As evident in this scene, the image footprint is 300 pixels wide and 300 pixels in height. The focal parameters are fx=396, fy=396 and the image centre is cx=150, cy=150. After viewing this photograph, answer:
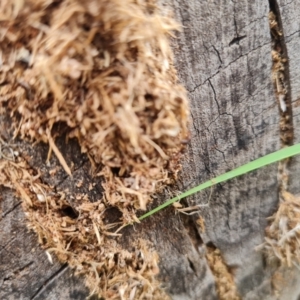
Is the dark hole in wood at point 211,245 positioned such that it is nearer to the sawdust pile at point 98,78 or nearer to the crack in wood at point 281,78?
the crack in wood at point 281,78

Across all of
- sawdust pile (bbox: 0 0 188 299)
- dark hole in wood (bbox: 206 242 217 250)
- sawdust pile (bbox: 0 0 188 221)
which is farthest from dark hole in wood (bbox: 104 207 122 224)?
dark hole in wood (bbox: 206 242 217 250)

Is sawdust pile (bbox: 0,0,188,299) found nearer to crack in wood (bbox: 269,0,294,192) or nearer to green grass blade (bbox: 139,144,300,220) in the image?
green grass blade (bbox: 139,144,300,220)

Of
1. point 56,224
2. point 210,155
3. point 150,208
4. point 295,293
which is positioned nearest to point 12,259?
point 56,224

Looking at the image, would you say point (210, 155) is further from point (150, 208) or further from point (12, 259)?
point (12, 259)

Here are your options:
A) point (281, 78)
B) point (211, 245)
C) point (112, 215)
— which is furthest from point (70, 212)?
point (281, 78)

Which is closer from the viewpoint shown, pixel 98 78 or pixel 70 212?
pixel 98 78

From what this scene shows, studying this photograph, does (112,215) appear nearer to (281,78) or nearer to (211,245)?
(211,245)
